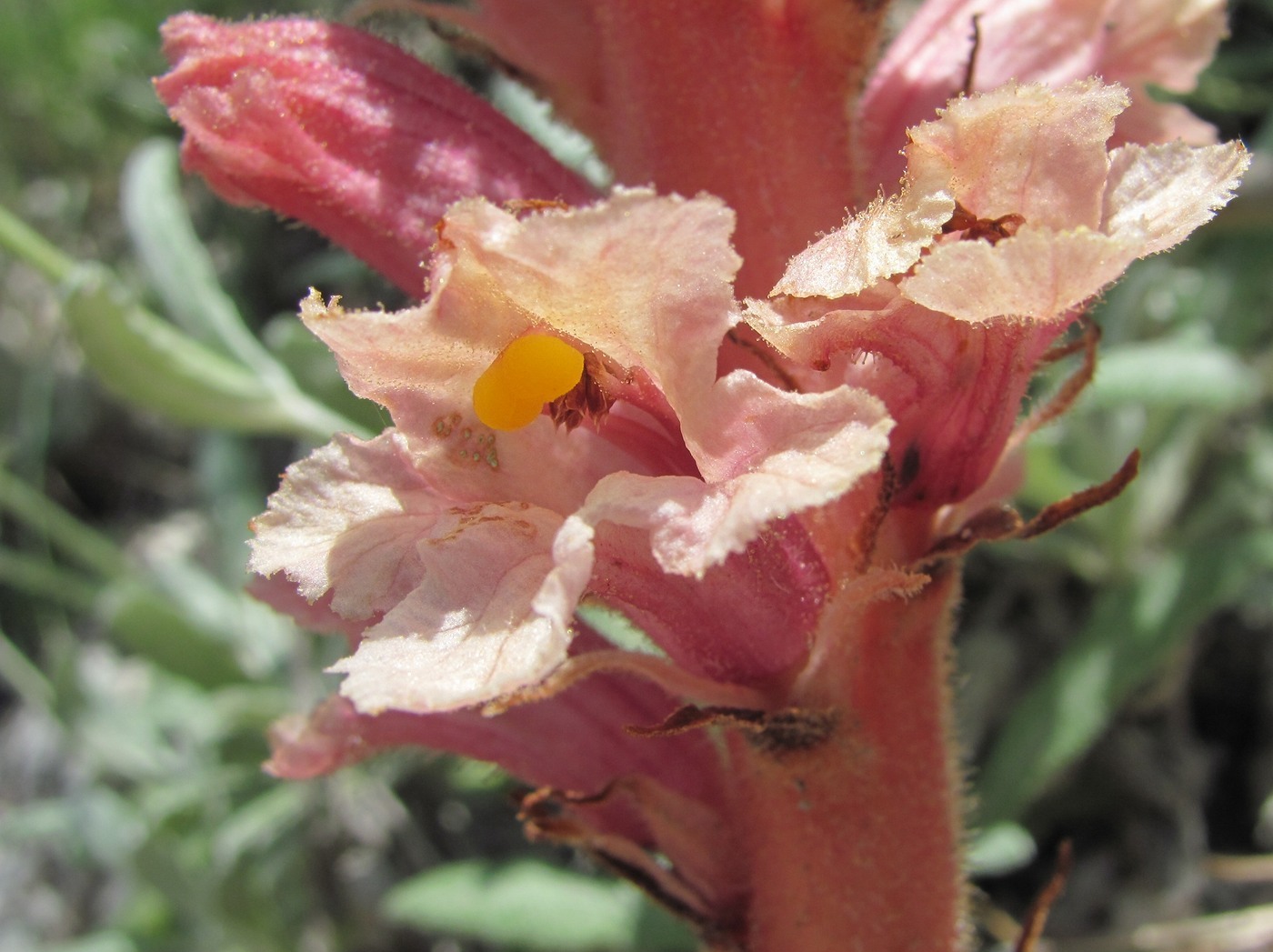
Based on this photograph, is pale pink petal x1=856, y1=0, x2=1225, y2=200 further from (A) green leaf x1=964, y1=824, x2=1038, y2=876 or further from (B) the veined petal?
(A) green leaf x1=964, y1=824, x2=1038, y2=876

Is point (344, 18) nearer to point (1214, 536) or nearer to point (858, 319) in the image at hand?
point (858, 319)

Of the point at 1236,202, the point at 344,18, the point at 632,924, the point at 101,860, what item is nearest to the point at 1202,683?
the point at 1236,202

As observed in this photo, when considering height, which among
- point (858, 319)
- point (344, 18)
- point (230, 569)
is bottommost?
point (858, 319)

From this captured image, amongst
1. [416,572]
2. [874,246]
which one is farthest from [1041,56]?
[416,572]

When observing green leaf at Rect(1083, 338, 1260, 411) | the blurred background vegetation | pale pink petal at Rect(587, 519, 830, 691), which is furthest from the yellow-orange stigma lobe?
green leaf at Rect(1083, 338, 1260, 411)

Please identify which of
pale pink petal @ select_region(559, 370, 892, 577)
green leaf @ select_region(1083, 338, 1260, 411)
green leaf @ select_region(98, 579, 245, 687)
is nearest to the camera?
pale pink petal @ select_region(559, 370, 892, 577)

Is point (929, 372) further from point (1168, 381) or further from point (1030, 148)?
point (1168, 381)
